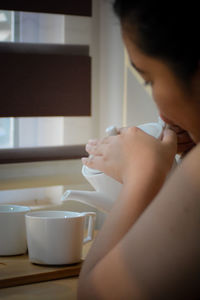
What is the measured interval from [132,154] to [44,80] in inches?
33.1

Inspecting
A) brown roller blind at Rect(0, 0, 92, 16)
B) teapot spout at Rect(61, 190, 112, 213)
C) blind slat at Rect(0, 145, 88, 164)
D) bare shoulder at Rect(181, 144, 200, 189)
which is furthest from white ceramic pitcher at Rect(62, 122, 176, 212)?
brown roller blind at Rect(0, 0, 92, 16)

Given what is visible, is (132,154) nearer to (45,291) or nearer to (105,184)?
(105,184)

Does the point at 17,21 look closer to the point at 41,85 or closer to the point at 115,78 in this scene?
the point at 41,85

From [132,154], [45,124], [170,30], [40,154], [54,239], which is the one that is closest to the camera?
[170,30]

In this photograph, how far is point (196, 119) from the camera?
2.16 ft

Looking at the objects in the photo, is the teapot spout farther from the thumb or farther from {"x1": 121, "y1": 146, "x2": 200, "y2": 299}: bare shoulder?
{"x1": 121, "y1": 146, "x2": 200, "y2": 299}: bare shoulder

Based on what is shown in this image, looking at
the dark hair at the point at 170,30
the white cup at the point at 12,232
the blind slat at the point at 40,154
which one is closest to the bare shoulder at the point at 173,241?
the dark hair at the point at 170,30

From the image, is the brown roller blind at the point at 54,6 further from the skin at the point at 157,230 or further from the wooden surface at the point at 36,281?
the skin at the point at 157,230

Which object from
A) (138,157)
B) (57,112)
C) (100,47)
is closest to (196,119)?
(138,157)

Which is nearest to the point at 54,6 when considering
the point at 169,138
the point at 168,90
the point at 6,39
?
the point at 6,39

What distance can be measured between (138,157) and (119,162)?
0.05 meters

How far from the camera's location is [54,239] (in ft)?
3.28

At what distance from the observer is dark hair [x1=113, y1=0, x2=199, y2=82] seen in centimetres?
56

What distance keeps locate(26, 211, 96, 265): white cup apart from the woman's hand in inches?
7.3
